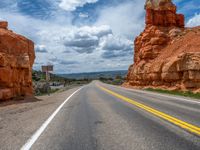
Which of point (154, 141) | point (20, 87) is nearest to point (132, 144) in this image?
point (154, 141)

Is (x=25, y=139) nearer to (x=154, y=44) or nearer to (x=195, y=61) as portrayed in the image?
(x=195, y=61)

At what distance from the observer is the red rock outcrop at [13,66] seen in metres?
18.5

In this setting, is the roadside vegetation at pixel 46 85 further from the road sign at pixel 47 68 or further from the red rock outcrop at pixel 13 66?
the red rock outcrop at pixel 13 66

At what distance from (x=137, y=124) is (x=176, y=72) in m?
23.8

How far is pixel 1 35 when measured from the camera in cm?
2130

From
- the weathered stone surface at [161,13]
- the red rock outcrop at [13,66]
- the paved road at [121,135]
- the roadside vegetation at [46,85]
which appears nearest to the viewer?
the paved road at [121,135]

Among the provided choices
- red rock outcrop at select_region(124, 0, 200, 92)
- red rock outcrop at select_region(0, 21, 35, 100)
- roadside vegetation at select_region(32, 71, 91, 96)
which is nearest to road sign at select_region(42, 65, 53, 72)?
roadside vegetation at select_region(32, 71, 91, 96)

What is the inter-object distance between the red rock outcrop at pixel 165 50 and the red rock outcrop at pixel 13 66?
55.7ft

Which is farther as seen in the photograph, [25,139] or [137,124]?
[137,124]

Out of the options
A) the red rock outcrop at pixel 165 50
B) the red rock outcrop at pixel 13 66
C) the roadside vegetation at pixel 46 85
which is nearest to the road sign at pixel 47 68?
the roadside vegetation at pixel 46 85

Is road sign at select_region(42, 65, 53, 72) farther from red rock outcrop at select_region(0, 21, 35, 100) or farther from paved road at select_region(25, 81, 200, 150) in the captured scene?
paved road at select_region(25, 81, 200, 150)

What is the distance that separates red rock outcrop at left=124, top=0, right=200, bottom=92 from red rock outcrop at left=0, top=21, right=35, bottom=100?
17.0 m

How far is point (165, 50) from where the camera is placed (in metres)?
42.4

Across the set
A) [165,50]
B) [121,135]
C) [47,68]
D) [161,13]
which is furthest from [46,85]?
[121,135]
